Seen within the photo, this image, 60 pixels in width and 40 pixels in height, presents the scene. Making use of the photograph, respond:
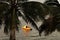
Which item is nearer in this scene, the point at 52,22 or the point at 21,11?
the point at 21,11

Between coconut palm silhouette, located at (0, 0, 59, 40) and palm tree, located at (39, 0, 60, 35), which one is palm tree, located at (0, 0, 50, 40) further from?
palm tree, located at (39, 0, 60, 35)

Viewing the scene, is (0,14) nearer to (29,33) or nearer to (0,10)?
(0,10)

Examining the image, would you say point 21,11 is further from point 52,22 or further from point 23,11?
point 52,22

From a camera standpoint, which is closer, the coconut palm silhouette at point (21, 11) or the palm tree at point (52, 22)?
the coconut palm silhouette at point (21, 11)

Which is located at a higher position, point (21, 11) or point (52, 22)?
point (21, 11)

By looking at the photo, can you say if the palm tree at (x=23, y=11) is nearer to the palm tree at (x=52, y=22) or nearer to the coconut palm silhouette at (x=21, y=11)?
the coconut palm silhouette at (x=21, y=11)

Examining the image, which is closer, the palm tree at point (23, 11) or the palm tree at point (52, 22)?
the palm tree at point (23, 11)

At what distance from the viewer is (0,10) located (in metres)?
11.0

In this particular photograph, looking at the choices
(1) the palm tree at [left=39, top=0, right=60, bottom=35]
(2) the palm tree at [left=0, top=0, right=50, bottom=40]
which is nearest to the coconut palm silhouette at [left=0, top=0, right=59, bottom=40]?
(2) the palm tree at [left=0, top=0, right=50, bottom=40]

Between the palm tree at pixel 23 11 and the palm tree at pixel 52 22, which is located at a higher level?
the palm tree at pixel 23 11

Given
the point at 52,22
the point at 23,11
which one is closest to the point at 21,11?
the point at 23,11

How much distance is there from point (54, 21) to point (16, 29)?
2.52 metres

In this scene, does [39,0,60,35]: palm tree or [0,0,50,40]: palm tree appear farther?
[39,0,60,35]: palm tree

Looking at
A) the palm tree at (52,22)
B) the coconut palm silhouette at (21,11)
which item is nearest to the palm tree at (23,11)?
the coconut palm silhouette at (21,11)
